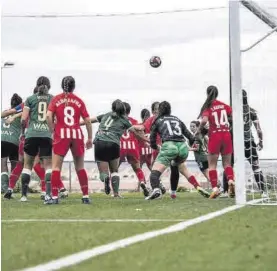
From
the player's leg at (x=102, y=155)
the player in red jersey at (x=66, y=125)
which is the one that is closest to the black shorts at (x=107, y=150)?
the player's leg at (x=102, y=155)

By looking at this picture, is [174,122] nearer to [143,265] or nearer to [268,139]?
[268,139]

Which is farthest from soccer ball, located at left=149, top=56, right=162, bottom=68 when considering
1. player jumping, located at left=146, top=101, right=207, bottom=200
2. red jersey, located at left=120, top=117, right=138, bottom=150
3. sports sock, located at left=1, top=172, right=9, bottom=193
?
player jumping, located at left=146, top=101, right=207, bottom=200

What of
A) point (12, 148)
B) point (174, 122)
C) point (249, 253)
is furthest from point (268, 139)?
point (249, 253)

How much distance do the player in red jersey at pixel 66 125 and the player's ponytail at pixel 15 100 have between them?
9.65 ft

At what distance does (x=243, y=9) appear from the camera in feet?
41.6

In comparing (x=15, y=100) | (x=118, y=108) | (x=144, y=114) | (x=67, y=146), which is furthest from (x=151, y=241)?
(x=144, y=114)

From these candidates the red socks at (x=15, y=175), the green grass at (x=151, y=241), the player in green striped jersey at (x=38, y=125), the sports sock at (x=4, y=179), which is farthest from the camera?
the sports sock at (x=4, y=179)

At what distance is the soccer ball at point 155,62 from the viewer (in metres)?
22.3

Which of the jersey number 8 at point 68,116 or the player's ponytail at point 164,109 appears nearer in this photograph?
the jersey number 8 at point 68,116

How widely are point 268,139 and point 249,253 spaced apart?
7.93 metres

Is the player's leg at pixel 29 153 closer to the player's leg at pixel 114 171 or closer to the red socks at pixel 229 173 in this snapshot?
the player's leg at pixel 114 171

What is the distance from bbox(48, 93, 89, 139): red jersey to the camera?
1267cm

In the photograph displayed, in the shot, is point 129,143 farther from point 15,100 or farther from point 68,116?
point 68,116

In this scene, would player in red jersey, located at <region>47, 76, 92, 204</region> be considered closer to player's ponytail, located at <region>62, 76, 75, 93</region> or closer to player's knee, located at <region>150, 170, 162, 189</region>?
player's ponytail, located at <region>62, 76, 75, 93</region>
